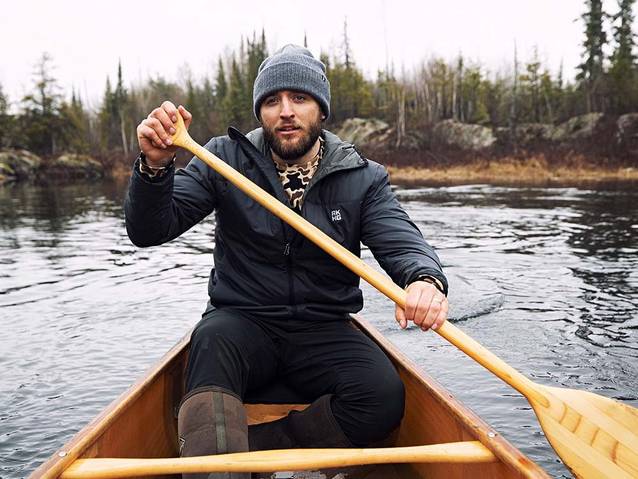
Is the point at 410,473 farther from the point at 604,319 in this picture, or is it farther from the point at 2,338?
the point at 2,338

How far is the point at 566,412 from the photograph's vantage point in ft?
7.19

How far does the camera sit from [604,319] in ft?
16.7

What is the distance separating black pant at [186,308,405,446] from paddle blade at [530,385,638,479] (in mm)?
518

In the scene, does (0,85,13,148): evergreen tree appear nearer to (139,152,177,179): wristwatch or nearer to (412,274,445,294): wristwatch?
(139,152,177,179): wristwatch

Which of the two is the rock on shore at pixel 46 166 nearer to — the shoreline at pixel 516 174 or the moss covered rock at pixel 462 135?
the shoreline at pixel 516 174

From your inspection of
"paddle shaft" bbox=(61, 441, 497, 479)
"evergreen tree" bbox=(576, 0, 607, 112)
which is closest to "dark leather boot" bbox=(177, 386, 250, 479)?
"paddle shaft" bbox=(61, 441, 497, 479)

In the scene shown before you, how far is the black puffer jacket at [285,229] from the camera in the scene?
2.51 meters

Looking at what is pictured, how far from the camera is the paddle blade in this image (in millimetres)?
1995

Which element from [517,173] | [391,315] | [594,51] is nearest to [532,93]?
[594,51]

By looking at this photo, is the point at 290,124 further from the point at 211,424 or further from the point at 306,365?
the point at 211,424

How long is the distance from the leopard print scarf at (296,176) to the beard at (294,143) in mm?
82

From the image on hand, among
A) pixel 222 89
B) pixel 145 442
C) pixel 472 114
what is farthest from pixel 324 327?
pixel 222 89

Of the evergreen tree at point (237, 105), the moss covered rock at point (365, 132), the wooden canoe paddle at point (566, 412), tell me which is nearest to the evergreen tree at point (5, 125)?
the evergreen tree at point (237, 105)

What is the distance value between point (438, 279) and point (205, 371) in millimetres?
858
